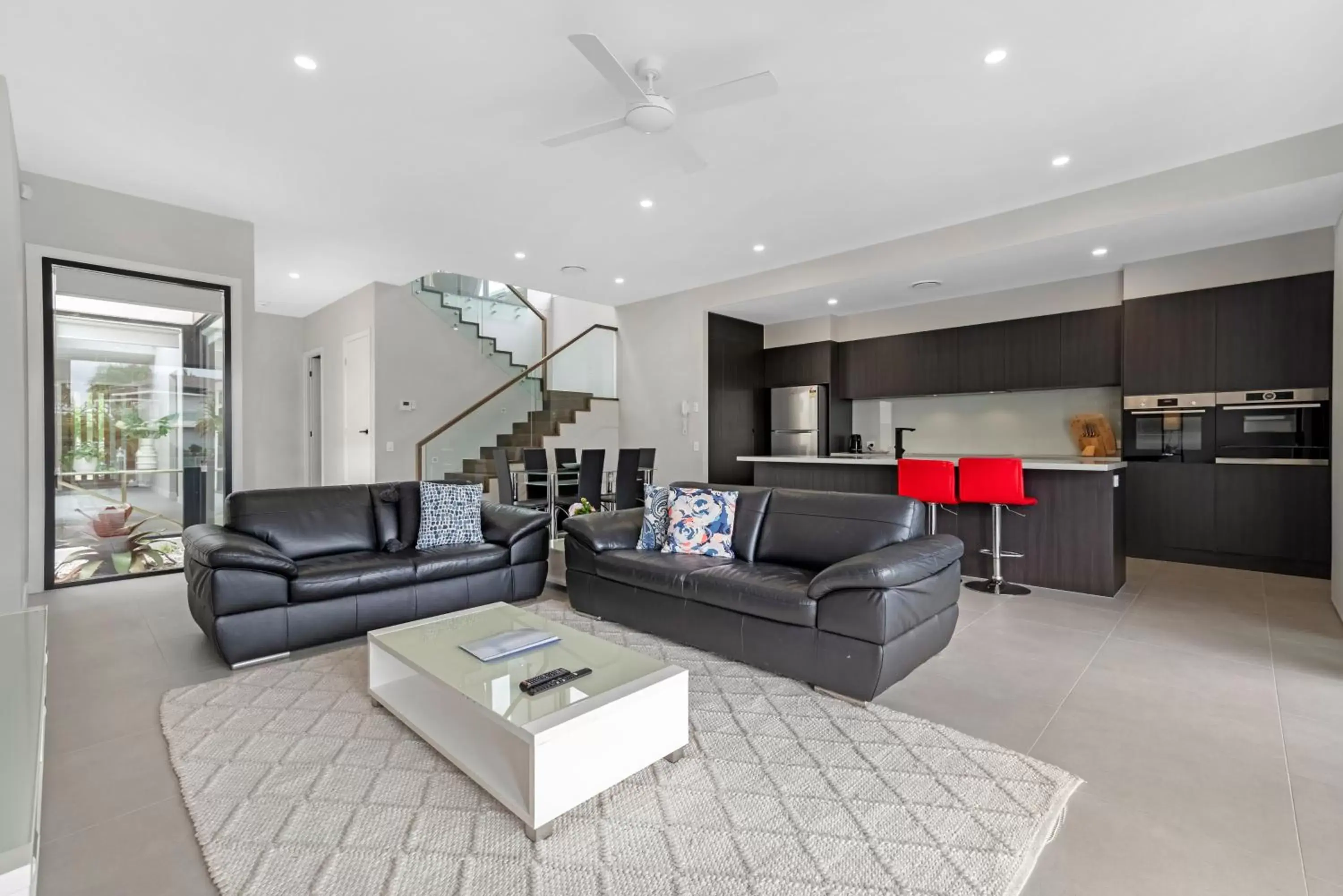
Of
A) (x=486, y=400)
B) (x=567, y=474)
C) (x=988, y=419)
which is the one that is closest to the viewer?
(x=988, y=419)

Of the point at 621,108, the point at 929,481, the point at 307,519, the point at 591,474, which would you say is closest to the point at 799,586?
the point at 929,481

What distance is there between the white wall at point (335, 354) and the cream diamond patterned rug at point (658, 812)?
5.93m

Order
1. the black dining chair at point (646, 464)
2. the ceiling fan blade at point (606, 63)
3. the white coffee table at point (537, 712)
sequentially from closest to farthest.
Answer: the white coffee table at point (537, 712)
the ceiling fan blade at point (606, 63)
the black dining chair at point (646, 464)

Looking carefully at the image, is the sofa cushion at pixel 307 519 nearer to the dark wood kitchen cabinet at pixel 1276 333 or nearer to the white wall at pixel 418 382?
the white wall at pixel 418 382

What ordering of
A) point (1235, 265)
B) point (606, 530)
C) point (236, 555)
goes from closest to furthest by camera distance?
point (236, 555) → point (606, 530) → point (1235, 265)

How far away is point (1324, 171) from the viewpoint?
3611 millimetres

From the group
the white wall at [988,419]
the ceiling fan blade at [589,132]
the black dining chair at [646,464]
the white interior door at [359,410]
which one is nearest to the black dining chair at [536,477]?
the black dining chair at [646,464]

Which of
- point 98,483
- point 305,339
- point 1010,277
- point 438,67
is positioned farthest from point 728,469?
point 305,339

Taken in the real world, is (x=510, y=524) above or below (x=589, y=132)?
below

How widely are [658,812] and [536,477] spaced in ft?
17.5

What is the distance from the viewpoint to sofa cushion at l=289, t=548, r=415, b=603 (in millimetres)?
3111

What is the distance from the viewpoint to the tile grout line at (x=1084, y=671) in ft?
7.46

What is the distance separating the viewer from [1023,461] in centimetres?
454

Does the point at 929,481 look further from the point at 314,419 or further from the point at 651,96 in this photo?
the point at 314,419
